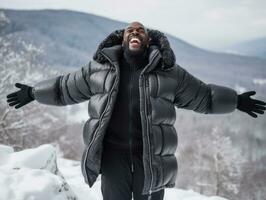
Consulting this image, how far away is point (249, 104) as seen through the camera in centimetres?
306

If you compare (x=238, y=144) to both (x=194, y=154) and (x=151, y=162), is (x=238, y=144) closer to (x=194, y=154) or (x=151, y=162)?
(x=194, y=154)

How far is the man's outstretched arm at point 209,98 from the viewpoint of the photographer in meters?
2.81

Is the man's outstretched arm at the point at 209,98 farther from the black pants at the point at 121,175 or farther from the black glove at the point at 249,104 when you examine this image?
the black pants at the point at 121,175

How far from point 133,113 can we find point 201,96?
1.83 feet

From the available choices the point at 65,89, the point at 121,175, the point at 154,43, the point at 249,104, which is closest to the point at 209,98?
the point at 249,104

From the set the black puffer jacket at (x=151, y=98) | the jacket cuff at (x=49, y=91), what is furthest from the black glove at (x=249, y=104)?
the jacket cuff at (x=49, y=91)

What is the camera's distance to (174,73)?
2.72 m

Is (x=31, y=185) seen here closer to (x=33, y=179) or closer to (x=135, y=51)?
(x=33, y=179)

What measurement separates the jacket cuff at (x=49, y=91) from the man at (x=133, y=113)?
0.82 ft

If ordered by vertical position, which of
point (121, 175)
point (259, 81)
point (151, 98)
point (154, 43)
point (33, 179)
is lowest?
point (259, 81)

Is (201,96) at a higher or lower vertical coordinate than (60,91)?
higher

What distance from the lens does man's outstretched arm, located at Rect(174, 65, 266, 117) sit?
9.22 ft

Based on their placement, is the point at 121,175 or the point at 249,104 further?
the point at 249,104

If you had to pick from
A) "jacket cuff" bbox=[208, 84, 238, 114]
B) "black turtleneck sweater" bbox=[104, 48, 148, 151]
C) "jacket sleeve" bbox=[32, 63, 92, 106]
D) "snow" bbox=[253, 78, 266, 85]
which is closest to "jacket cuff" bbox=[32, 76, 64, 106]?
"jacket sleeve" bbox=[32, 63, 92, 106]
